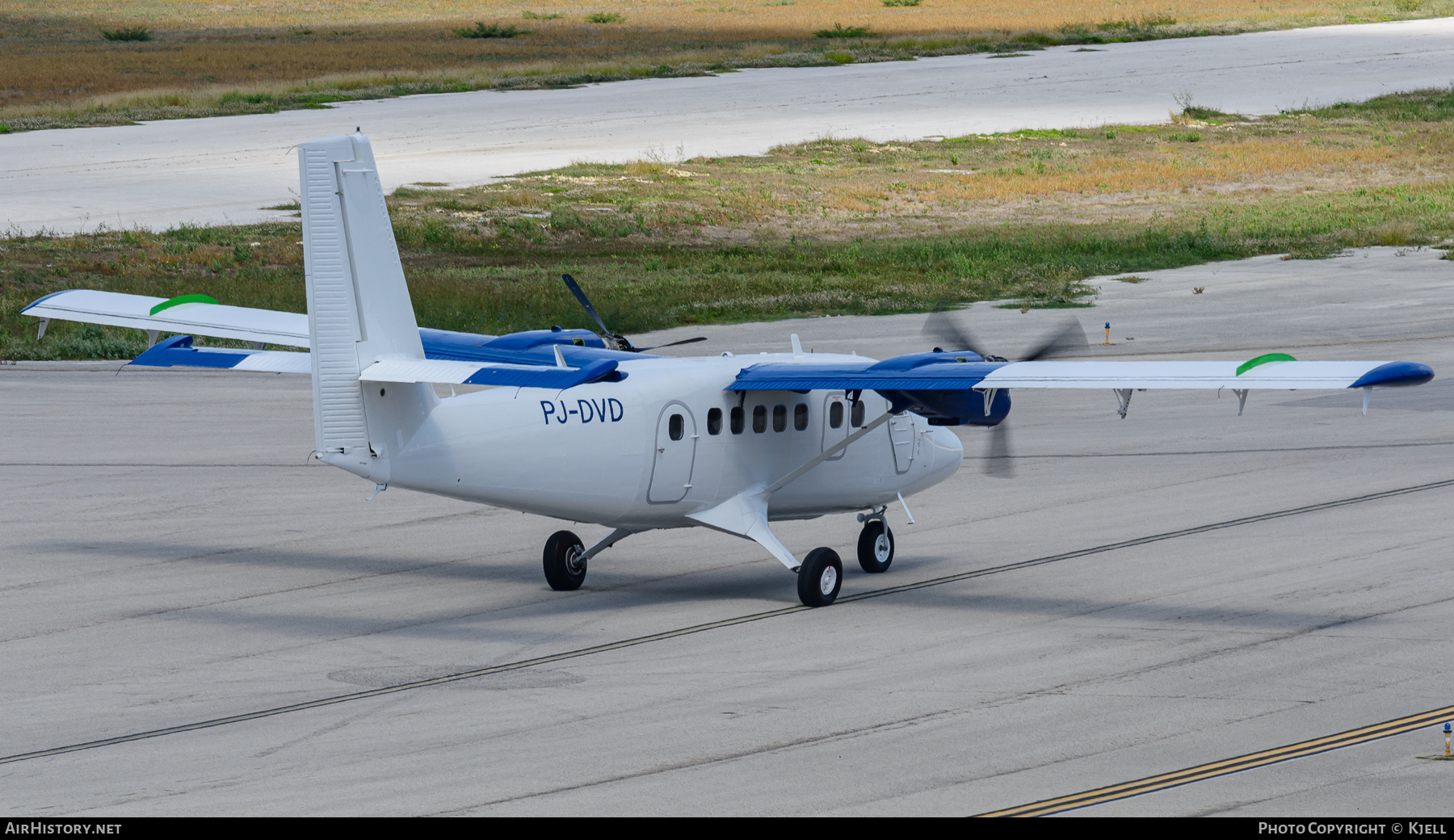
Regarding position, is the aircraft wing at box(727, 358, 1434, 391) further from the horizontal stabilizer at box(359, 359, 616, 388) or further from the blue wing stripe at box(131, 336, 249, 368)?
the blue wing stripe at box(131, 336, 249, 368)

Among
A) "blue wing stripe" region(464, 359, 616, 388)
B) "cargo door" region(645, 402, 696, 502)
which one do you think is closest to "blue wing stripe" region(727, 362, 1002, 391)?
"cargo door" region(645, 402, 696, 502)

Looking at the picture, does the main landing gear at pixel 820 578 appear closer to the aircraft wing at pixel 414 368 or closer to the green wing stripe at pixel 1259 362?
the aircraft wing at pixel 414 368

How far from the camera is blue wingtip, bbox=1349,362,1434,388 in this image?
16.1m

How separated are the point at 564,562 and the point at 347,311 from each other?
484 centimetres

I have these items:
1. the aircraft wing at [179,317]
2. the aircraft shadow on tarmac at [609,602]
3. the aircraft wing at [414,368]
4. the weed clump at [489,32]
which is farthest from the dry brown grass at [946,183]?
the weed clump at [489,32]

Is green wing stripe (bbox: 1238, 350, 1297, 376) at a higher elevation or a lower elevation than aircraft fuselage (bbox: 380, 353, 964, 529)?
higher

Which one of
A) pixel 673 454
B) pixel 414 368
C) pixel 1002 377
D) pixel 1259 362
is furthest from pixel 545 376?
pixel 1259 362

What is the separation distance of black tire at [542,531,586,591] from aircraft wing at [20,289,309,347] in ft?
13.6

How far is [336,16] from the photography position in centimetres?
16112

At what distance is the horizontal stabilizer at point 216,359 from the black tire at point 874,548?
25.4 feet

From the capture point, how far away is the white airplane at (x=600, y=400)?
18203mm

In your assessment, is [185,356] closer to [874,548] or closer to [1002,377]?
[874,548]
